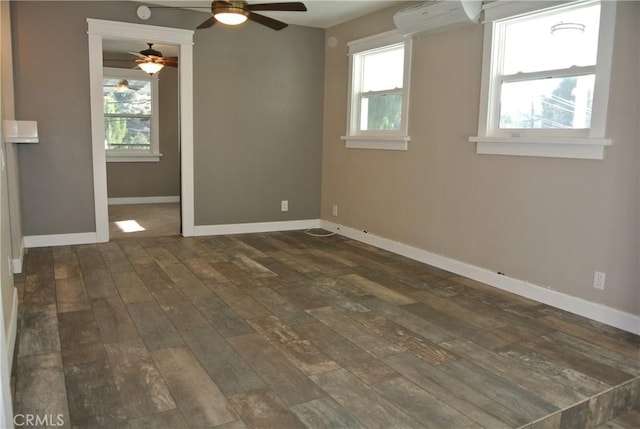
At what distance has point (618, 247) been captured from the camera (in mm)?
3115

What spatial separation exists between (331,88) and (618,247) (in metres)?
3.82

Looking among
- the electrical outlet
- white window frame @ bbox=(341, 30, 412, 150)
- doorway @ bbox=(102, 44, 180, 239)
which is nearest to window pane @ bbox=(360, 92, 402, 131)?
white window frame @ bbox=(341, 30, 412, 150)

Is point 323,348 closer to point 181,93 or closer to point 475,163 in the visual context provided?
point 475,163

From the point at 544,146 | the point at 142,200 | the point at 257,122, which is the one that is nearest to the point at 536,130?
the point at 544,146

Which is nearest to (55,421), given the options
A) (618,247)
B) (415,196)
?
(618,247)

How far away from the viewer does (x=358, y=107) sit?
220 inches

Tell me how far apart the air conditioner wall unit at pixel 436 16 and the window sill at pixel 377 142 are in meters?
1.01

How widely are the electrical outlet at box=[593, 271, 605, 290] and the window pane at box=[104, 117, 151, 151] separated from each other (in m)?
7.19

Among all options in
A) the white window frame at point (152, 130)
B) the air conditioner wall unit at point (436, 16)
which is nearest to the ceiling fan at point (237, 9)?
the air conditioner wall unit at point (436, 16)

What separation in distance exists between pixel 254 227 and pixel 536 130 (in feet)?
11.4

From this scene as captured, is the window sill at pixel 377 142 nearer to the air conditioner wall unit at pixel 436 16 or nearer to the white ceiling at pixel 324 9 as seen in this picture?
the air conditioner wall unit at pixel 436 16

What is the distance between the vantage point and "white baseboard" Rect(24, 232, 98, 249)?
15.8ft

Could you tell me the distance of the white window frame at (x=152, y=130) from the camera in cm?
781

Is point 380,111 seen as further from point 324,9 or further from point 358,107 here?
point 324,9
